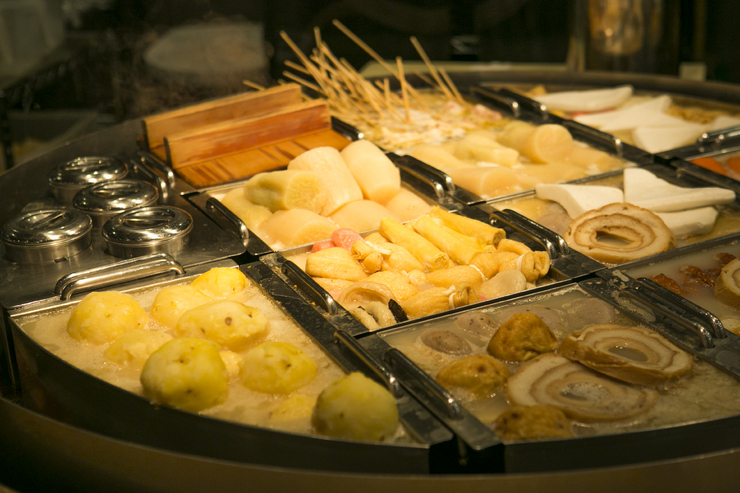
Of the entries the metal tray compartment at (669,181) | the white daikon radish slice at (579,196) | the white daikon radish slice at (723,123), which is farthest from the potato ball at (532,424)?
the white daikon radish slice at (723,123)

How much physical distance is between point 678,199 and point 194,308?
64.5 inches

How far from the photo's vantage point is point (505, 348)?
1.56 metres

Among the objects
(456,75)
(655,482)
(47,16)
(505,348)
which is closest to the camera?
(655,482)

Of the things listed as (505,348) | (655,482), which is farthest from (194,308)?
(655,482)

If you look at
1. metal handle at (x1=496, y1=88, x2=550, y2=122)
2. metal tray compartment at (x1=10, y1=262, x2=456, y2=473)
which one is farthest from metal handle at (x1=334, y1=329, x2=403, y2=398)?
metal handle at (x1=496, y1=88, x2=550, y2=122)

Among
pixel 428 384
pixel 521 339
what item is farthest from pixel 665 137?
pixel 428 384

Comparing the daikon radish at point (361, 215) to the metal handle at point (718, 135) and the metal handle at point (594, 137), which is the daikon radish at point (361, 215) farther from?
the metal handle at point (718, 135)

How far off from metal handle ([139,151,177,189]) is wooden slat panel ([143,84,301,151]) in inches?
2.2

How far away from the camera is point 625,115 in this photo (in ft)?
10.7

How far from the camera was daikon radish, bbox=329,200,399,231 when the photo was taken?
234 centimetres

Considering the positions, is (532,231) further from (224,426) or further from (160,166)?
(160,166)

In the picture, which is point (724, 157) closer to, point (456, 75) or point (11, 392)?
point (456, 75)

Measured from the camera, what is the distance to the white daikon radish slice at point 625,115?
3.21m

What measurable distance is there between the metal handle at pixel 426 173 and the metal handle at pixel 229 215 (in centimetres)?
74
